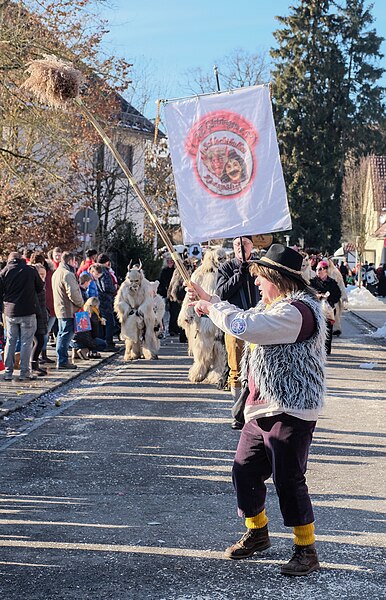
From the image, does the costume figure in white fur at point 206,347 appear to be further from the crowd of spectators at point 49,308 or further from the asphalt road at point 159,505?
the crowd of spectators at point 49,308

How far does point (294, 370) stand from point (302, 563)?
108 cm

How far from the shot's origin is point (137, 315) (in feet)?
60.3

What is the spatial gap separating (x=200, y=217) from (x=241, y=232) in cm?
34

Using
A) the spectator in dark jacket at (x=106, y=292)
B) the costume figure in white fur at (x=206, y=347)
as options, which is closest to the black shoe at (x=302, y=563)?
the costume figure in white fur at (x=206, y=347)

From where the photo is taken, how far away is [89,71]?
20984mm

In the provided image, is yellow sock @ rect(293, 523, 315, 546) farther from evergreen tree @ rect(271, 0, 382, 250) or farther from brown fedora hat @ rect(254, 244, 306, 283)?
evergreen tree @ rect(271, 0, 382, 250)

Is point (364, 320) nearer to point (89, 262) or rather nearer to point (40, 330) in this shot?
point (89, 262)

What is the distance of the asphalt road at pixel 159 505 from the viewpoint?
563 cm

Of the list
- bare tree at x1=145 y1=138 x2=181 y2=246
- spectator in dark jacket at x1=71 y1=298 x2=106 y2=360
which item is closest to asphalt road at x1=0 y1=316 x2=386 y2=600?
spectator in dark jacket at x1=71 y1=298 x2=106 y2=360

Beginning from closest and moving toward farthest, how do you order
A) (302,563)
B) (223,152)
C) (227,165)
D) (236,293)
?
(302,563) → (227,165) → (223,152) → (236,293)

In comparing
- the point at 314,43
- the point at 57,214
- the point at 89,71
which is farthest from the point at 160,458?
the point at 314,43

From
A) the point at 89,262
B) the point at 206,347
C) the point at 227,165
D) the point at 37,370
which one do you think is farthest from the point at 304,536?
the point at 89,262

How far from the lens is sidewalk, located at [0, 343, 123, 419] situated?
12.4 metres

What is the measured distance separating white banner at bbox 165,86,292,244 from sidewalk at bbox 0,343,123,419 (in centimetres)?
441
